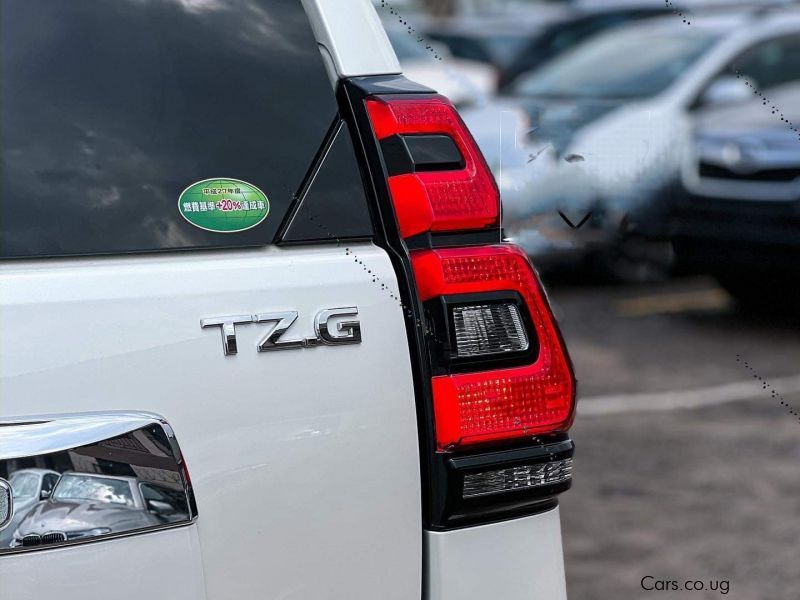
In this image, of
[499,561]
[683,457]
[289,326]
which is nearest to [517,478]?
[499,561]

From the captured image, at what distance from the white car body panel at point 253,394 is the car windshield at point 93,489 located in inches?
2.3

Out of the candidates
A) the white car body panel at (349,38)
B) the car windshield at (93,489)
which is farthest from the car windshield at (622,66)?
the car windshield at (93,489)

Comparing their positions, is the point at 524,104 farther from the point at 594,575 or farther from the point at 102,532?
the point at 102,532

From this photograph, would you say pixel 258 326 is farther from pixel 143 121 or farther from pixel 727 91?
pixel 727 91

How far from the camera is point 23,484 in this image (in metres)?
1.49

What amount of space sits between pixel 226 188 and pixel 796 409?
444 centimetres

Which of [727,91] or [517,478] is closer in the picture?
[517,478]

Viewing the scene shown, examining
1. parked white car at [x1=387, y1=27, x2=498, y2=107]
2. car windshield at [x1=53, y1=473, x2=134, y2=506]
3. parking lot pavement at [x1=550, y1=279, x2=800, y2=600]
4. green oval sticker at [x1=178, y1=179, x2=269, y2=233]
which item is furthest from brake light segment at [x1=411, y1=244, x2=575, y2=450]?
parked white car at [x1=387, y1=27, x2=498, y2=107]

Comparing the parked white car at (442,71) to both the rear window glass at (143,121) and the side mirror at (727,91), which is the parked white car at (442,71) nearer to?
the side mirror at (727,91)

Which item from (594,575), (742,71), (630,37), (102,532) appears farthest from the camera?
(630,37)

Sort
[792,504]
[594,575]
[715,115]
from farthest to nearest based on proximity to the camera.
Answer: [715,115] < [792,504] < [594,575]

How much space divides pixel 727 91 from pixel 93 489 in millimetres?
6910

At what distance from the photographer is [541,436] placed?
181 cm

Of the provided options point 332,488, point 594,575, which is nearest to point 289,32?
point 332,488
